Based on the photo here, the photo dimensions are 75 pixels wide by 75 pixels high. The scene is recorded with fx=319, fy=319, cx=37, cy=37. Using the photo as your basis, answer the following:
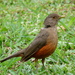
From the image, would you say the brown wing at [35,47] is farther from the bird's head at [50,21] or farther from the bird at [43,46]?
the bird's head at [50,21]

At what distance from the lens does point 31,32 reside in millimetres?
9047

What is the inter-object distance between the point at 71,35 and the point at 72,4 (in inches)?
135

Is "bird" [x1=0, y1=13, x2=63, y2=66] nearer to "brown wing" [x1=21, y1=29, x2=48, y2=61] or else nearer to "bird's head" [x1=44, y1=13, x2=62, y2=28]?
"brown wing" [x1=21, y1=29, x2=48, y2=61]

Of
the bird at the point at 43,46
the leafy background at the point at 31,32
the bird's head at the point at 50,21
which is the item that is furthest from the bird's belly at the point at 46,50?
the bird's head at the point at 50,21

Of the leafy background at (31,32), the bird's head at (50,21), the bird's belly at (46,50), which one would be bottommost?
the leafy background at (31,32)

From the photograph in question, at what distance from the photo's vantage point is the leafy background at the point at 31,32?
7030mm

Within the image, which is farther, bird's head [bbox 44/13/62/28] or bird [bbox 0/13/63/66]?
bird's head [bbox 44/13/62/28]

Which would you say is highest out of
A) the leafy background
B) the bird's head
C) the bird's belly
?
the bird's head

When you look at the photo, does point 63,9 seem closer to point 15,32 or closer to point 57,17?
point 15,32

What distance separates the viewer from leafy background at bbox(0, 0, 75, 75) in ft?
23.1

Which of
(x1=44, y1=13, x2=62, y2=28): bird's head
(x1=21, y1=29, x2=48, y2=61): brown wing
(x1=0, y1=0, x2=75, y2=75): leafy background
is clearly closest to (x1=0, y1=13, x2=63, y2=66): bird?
(x1=21, y1=29, x2=48, y2=61): brown wing

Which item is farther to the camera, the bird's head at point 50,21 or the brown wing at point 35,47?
the bird's head at point 50,21

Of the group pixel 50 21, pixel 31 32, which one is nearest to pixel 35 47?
pixel 50 21

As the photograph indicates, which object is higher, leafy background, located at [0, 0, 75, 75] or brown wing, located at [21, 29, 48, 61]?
brown wing, located at [21, 29, 48, 61]
